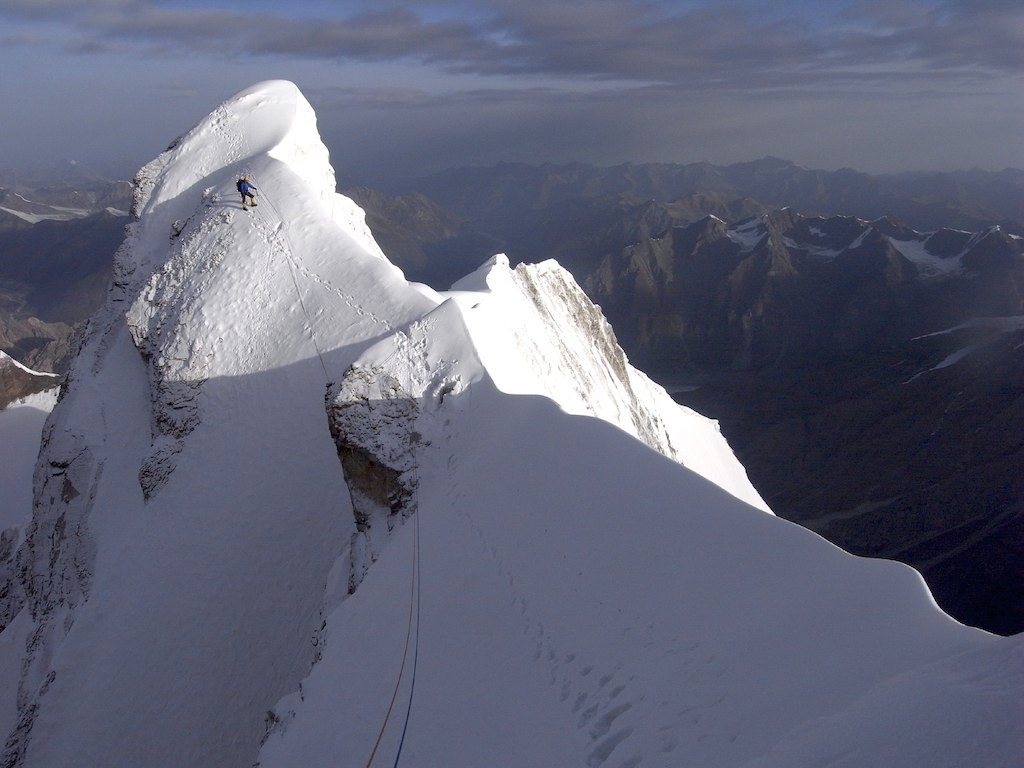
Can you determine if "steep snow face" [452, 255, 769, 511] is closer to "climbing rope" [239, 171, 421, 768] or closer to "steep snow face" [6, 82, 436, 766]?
"steep snow face" [6, 82, 436, 766]

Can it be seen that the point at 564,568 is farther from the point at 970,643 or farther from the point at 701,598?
the point at 970,643

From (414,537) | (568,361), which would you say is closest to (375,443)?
(414,537)

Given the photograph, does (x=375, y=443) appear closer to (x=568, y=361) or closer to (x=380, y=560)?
(x=380, y=560)

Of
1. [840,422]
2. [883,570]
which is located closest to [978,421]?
[840,422]

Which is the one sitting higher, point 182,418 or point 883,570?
point 883,570

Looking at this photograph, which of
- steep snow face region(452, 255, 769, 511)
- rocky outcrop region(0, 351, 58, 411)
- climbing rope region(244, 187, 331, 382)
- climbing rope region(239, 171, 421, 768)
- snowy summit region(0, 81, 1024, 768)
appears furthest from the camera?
rocky outcrop region(0, 351, 58, 411)

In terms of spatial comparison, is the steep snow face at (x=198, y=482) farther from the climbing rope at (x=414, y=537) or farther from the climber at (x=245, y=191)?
the climber at (x=245, y=191)

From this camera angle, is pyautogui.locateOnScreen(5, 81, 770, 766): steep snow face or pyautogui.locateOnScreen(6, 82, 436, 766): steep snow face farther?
pyautogui.locateOnScreen(6, 82, 436, 766): steep snow face

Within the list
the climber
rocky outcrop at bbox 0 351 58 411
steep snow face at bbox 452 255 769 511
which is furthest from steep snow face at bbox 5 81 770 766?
rocky outcrop at bbox 0 351 58 411

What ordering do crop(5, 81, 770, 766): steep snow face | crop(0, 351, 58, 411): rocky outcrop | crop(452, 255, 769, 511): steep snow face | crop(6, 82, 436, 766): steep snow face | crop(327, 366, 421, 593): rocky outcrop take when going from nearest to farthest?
crop(327, 366, 421, 593): rocky outcrop, crop(5, 81, 770, 766): steep snow face, crop(6, 82, 436, 766): steep snow face, crop(452, 255, 769, 511): steep snow face, crop(0, 351, 58, 411): rocky outcrop
